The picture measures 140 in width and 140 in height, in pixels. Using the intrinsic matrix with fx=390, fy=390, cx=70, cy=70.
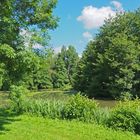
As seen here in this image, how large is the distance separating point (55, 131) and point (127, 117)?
3227 millimetres

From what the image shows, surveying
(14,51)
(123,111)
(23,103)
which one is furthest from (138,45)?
(14,51)

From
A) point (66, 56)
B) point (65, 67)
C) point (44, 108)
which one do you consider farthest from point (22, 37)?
point (66, 56)

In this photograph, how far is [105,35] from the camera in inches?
2491

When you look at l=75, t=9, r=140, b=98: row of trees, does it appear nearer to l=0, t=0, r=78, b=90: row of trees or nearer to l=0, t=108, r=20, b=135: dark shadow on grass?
l=0, t=108, r=20, b=135: dark shadow on grass

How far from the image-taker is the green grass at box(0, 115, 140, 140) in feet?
51.4

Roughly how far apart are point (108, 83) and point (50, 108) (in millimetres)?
36835

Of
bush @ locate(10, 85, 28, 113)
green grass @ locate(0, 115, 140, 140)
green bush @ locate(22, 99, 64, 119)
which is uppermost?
bush @ locate(10, 85, 28, 113)

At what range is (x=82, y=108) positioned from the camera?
19578 millimetres

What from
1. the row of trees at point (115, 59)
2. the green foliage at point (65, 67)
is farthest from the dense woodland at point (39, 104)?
the green foliage at point (65, 67)

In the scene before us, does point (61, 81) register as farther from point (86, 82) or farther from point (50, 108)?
point (50, 108)

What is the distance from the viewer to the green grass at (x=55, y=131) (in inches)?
617

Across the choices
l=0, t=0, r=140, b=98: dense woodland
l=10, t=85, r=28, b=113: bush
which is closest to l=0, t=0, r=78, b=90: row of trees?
l=0, t=0, r=140, b=98: dense woodland

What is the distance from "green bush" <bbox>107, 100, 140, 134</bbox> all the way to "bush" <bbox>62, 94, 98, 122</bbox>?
6.11 ft

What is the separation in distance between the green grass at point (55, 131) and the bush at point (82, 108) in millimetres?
694
